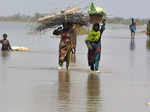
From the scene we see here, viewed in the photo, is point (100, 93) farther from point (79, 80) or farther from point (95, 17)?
point (95, 17)

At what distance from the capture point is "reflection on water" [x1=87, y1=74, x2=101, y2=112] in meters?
9.53

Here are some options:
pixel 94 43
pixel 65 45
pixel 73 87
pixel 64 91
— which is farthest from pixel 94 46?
pixel 64 91

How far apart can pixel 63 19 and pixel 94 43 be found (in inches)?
41.2

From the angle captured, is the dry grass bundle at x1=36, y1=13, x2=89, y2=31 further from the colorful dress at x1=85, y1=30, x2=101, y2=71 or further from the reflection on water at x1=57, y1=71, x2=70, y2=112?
the reflection on water at x1=57, y1=71, x2=70, y2=112

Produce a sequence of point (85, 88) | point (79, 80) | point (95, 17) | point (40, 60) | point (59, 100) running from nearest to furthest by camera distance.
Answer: point (59, 100) < point (85, 88) < point (79, 80) < point (95, 17) < point (40, 60)

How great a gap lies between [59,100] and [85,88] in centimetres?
190

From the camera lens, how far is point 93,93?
11.3 metres

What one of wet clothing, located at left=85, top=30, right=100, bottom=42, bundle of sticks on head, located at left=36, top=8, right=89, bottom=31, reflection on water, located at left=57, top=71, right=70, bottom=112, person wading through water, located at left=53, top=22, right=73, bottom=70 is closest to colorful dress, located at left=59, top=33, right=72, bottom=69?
person wading through water, located at left=53, top=22, right=73, bottom=70

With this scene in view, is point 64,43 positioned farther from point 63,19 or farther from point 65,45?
point 63,19

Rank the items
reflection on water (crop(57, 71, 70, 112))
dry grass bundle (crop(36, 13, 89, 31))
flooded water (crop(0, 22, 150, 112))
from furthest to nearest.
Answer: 1. dry grass bundle (crop(36, 13, 89, 31))
2. flooded water (crop(0, 22, 150, 112))
3. reflection on water (crop(57, 71, 70, 112))

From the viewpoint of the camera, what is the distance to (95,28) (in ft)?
48.9

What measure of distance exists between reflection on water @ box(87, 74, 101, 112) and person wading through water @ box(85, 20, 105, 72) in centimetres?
66

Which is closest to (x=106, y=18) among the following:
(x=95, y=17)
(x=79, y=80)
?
Answer: (x=95, y=17)

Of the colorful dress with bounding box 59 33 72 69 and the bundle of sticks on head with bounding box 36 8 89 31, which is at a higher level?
the bundle of sticks on head with bounding box 36 8 89 31
